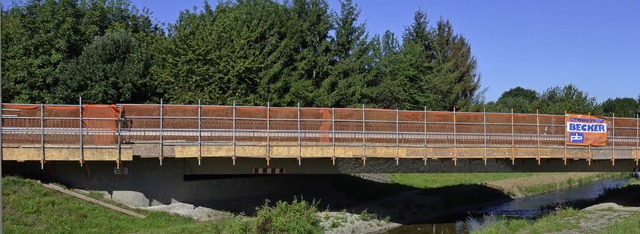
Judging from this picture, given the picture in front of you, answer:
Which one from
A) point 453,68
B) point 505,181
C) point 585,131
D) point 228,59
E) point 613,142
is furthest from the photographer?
point 453,68

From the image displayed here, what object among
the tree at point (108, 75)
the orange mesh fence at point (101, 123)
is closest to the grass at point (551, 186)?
the tree at point (108, 75)

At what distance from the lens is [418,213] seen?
35.5 meters

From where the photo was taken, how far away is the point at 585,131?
30.4 metres

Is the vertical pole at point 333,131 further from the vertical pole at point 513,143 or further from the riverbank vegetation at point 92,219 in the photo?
the vertical pole at point 513,143

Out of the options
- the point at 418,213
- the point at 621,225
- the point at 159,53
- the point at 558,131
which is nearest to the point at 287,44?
the point at 159,53

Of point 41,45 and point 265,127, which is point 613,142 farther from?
point 41,45

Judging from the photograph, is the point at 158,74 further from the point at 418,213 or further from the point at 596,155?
the point at 596,155

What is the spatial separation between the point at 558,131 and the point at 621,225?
30.2 feet

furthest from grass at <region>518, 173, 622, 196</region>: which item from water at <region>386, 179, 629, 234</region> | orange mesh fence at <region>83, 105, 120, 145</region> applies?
orange mesh fence at <region>83, 105, 120, 145</region>

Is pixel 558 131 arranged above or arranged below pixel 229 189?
above

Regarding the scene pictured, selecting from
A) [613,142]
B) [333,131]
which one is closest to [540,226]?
[613,142]

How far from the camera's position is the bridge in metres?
24.8

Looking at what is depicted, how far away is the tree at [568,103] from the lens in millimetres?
77562

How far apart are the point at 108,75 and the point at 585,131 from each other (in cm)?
3039
